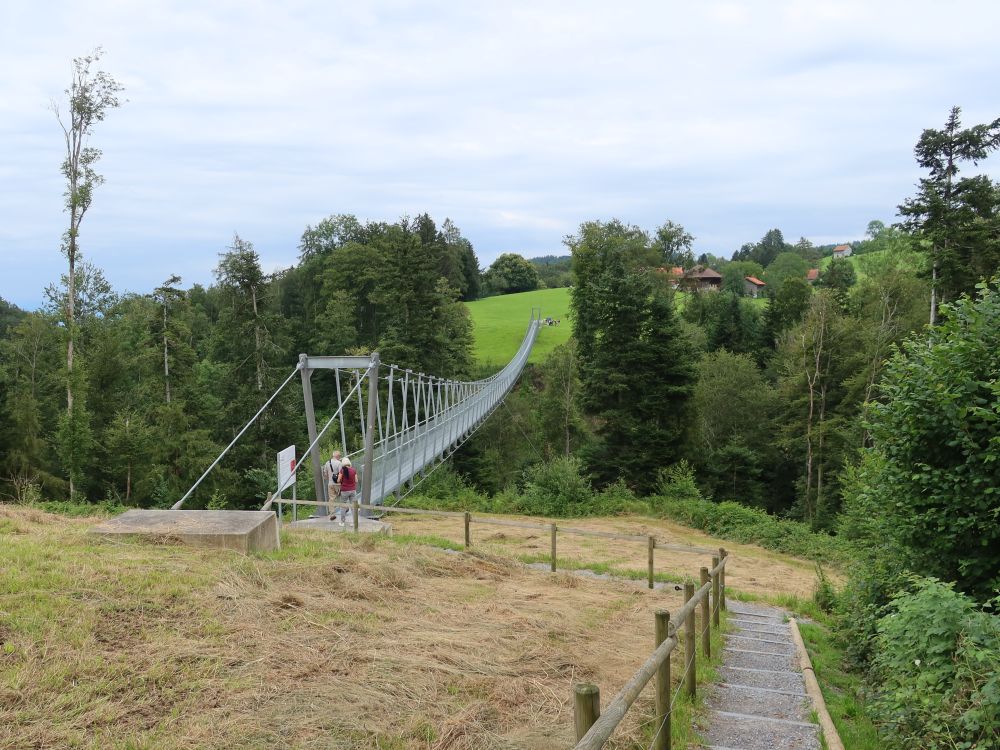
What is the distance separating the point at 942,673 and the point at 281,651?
3.33m

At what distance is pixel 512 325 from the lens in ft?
190

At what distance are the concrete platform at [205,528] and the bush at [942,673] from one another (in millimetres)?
5090

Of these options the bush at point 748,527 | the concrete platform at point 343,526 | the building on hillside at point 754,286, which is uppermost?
the building on hillside at point 754,286

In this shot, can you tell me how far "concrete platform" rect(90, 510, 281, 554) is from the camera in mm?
6371

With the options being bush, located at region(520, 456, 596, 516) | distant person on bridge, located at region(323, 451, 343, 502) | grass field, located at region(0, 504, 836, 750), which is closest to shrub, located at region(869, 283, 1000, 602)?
grass field, located at region(0, 504, 836, 750)

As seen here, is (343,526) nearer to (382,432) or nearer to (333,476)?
(333,476)

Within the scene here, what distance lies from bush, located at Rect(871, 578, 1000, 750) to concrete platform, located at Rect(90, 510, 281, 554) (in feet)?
16.7

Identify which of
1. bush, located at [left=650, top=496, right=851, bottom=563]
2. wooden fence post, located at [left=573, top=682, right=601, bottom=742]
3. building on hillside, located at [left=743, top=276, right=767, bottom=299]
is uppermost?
building on hillside, located at [left=743, top=276, right=767, bottom=299]

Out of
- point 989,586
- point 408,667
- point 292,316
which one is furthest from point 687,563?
point 292,316

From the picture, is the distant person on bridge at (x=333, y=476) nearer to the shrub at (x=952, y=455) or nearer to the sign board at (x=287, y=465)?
the sign board at (x=287, y=465)

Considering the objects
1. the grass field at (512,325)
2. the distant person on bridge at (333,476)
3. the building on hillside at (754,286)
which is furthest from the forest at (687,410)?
the building on hillside at (754,286)

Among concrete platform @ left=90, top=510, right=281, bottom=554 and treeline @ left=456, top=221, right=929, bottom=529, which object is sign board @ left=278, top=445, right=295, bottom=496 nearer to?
concrete platform @ left=90, top=510, right=281, bottom=554

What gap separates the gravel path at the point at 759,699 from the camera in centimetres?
368

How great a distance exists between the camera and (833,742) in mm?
3502
